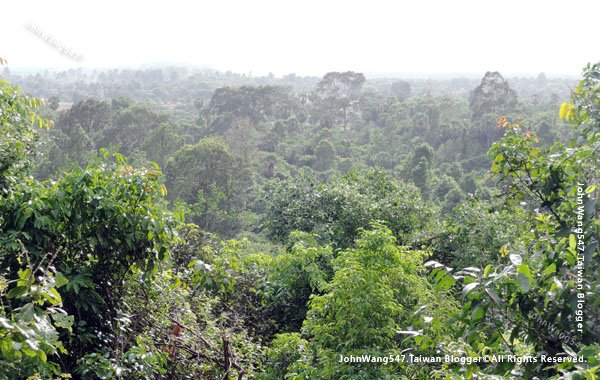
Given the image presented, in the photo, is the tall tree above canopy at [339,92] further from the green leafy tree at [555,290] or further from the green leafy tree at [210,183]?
the green leafy tree at [555,290]

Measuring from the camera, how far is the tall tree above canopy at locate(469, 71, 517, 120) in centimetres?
3647

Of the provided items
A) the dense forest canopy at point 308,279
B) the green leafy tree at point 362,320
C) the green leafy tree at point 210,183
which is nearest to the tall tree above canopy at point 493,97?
the green leafy tree at point 210,183

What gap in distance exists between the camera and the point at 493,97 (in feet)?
123

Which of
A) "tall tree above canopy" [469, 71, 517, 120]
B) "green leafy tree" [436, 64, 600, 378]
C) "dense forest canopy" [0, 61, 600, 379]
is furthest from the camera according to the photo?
"tall tree above canopy" [469, 71, 517, 120]

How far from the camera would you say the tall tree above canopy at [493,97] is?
36.5 metres

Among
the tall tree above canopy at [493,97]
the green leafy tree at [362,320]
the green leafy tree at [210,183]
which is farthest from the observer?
the tall tree above canopy at [493,97]

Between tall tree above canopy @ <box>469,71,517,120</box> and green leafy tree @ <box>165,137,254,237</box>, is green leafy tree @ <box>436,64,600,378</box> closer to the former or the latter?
green leafy tree @ <box>165,137,254,237</box>

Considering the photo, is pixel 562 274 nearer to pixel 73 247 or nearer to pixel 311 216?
pixel 73 247

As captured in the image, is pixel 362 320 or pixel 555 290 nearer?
pixel 555 290

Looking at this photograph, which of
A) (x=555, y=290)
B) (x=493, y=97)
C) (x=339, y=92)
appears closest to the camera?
(x=555, y=290)

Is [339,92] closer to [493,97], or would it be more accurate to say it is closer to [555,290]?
[493,97]

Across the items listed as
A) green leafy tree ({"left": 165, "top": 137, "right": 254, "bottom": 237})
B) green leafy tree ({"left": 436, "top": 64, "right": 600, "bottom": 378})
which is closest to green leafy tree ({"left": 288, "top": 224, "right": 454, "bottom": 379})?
green leafy tree ({"left": 436, "top": 64, "right": 600, "bottom": 378})

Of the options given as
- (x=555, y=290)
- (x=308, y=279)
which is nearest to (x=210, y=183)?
(x=308, y=279)

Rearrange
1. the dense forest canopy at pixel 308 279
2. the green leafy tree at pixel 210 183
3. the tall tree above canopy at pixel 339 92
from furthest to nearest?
the tall tree above canopy at pixel 339 92 → the green leafy tree at pixel 210 183 → the dense forest canopy at pixel 308 279
